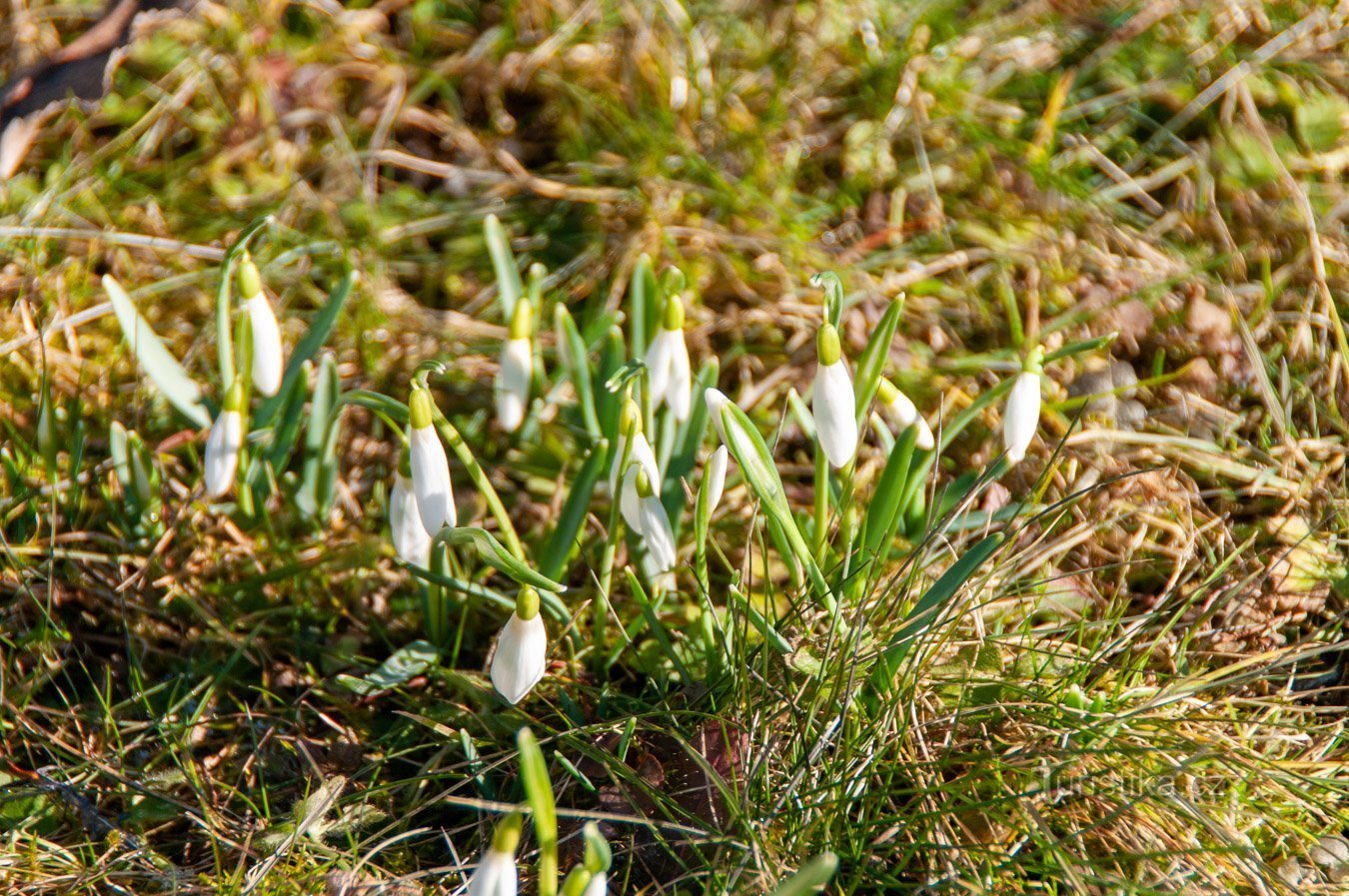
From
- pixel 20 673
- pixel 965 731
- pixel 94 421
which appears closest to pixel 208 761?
pixel 20 673

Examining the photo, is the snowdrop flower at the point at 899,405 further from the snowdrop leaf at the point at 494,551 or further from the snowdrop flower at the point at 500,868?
the snowdrop flower at the point at 500,868

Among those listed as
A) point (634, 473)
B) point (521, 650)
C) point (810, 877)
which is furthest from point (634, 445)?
point (810, 877)

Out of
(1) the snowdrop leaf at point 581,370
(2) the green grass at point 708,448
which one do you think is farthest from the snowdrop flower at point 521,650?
(1) the snowdrop leaf at point 581,370

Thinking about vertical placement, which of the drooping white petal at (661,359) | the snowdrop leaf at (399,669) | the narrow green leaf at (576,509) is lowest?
the snowdrop leaf at (399,669)

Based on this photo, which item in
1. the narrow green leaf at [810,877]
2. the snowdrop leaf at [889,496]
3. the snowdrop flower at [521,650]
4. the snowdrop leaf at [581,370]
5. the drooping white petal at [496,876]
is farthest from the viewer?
the snowdrop leaf at [581,370]

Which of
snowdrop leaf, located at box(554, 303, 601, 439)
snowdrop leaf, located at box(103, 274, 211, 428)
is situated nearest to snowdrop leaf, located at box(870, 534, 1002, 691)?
snowdrop leaf, located at box(554, 303, 601, 439)

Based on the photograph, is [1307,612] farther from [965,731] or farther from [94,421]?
[94,421]

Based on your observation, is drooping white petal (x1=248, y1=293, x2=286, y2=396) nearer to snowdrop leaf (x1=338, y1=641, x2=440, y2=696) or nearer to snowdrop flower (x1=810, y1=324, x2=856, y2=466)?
snowdrop leaf (x1=338, y1=641, x2=440, y2=696)

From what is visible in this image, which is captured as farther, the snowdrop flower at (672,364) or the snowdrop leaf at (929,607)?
the snowdrop flower at (672,364)
